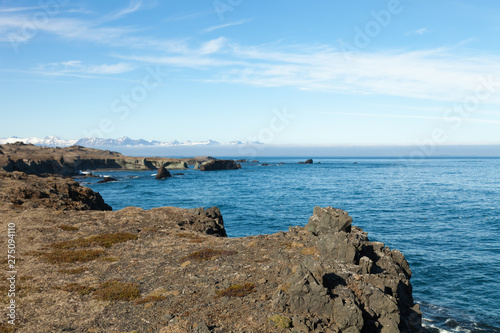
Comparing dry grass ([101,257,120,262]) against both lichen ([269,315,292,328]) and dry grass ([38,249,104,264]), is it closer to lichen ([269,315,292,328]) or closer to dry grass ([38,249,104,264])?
dry grass ([38,249,104,264])

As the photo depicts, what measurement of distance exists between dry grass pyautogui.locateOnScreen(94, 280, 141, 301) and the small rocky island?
7 centimetres

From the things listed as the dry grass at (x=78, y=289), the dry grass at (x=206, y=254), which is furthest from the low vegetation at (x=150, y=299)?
the dry grass at (x=206, y=254)

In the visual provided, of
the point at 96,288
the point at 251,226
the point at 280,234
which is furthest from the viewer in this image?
the point at 251,226

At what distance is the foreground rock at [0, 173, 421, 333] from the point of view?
16.1 meters

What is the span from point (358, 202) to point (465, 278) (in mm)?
47924

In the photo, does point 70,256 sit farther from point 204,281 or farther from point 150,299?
point 204,281

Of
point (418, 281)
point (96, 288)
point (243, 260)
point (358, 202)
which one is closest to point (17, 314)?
point (96, 288)

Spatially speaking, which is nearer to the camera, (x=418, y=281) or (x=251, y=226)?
(x=418, y=281)

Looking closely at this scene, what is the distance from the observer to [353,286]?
18562mm

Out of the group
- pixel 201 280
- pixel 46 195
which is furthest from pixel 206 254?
pixel 46 195

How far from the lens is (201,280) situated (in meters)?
20.7

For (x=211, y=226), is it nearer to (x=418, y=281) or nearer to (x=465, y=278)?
(x=418, y=281)

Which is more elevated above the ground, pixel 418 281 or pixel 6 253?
pixel 6 253

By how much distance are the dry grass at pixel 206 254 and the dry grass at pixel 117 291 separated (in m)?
4.94
